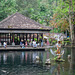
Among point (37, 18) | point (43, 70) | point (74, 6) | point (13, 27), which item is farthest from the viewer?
point (37, 18)

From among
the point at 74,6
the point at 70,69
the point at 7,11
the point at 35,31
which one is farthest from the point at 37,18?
the point at 70,69

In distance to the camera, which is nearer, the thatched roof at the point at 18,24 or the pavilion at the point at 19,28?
the pavilion at the point at 19,28

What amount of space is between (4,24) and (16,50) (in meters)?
7.58

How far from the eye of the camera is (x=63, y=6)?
183 feet

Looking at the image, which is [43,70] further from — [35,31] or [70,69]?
[35,31]

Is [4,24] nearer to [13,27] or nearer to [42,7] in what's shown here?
[13,27]

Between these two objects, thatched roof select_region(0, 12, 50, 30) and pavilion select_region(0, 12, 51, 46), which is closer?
pavilion select_region(0, 12, 51, 46)

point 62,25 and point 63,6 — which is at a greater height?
point 63,6

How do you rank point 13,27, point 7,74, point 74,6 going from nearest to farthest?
1. point 7,74
2. point 13,27
3. point 74,6

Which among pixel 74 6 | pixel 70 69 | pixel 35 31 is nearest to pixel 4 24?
pixel 35 31

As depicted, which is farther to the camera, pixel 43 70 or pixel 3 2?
pixel 3 2

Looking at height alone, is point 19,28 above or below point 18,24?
below

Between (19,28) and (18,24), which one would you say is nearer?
(19,28)

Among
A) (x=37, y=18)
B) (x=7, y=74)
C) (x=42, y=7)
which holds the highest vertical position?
(x=42, y=7)
